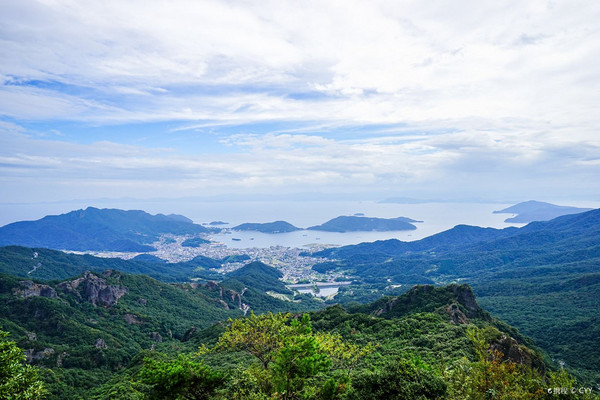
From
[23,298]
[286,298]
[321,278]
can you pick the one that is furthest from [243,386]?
[321,278]

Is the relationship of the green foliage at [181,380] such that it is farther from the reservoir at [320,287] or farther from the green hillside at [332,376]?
the reservoir at [320,287]

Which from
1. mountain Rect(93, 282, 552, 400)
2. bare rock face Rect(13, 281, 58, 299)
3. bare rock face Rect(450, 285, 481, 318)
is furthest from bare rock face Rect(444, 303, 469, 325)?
bare rock face Rect(13, 281, 58, 299)

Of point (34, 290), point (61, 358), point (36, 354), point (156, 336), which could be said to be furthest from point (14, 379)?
Result: point (34, 290)

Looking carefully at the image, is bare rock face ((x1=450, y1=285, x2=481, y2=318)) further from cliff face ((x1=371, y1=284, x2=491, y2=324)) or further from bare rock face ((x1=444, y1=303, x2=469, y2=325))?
bare rock face ((x1=444, y1=303, x2=469, y2=325))

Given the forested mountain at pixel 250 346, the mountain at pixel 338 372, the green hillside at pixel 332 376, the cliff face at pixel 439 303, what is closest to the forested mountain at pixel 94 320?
the forested mountain at pixel 250 346

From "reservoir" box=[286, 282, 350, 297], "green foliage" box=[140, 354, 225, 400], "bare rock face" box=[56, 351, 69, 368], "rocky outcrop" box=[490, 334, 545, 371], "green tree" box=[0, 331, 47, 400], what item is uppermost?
"green tree" box=[0, 331, 47, 400]

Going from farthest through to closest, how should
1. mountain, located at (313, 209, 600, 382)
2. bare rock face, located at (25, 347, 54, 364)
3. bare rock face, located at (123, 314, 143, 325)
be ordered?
bare rock face, located at (123, 314, 143, 325) → mountain, located at (313, 209, 600, 382) → bare rock face, located at (25, 347, 54, 364)

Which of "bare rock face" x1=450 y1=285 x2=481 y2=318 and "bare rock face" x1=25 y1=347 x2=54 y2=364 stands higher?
"bare rock face" x1=450 y1=285 x2=481 y2=318

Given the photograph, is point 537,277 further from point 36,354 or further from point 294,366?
point 36,354
